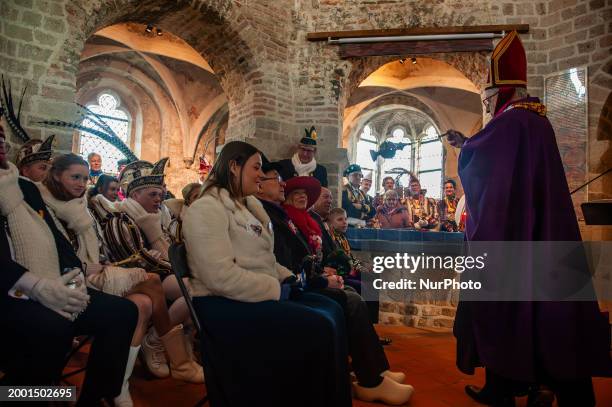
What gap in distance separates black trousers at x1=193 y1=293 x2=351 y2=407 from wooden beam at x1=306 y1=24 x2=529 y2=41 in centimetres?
669

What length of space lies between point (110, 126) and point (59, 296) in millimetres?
13380

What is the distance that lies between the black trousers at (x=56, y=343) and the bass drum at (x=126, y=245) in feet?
2.66

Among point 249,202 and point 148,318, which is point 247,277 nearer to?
point 249,202

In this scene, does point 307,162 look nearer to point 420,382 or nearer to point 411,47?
point 411,47

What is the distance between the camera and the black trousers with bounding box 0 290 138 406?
1811mm

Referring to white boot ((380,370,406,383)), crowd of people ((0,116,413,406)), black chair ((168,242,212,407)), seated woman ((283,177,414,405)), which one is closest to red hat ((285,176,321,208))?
crowd of people ((0,116,413,406))

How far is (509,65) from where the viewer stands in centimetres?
281

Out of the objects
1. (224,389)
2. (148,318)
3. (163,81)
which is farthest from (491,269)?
(163,81)

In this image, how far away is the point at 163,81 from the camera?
14.0m

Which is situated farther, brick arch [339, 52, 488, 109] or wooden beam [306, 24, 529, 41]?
brick arch [339, 52, 488, 109]

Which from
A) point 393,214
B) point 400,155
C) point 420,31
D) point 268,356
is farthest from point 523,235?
point 400,155

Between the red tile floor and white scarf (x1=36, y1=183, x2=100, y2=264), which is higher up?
white scarf (x1=36, y1=183, x2=100, y2=264)

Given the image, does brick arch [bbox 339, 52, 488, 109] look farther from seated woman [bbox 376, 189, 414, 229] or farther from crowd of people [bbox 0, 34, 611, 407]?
crowd of people [bbox 0, 34, 611, 407]

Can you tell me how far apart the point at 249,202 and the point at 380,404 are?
1494 mm
